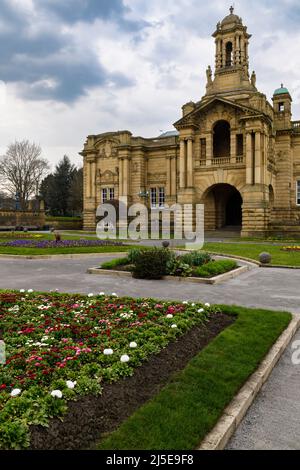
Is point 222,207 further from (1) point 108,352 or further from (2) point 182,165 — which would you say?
(1) point 108,352

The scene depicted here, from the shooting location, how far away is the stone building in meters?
36.7

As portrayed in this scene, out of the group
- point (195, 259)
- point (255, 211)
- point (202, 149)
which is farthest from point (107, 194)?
point (195, 259)

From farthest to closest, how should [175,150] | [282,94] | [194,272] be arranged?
[175,150], [282,94], [194,272]

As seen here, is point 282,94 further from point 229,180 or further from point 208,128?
point 229,180

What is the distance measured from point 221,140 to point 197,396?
1636 inches

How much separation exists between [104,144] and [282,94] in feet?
72.1

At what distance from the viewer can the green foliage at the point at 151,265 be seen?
1359 cm

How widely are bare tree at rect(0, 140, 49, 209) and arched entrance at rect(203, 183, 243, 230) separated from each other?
36771 mm

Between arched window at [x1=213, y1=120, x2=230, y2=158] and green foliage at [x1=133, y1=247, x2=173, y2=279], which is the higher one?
arched window at [x1=213, y1=120, x2=230, y2=158]

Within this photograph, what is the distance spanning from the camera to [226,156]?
41.2 meters

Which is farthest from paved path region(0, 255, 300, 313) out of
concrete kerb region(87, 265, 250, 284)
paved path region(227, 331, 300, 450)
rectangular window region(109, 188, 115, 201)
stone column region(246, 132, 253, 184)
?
rectangular window region(109, 188, 115, 201)

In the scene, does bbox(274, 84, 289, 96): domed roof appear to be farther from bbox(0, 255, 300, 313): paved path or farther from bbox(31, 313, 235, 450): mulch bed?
bbox(31, 313, 235, 450): mulch bed
